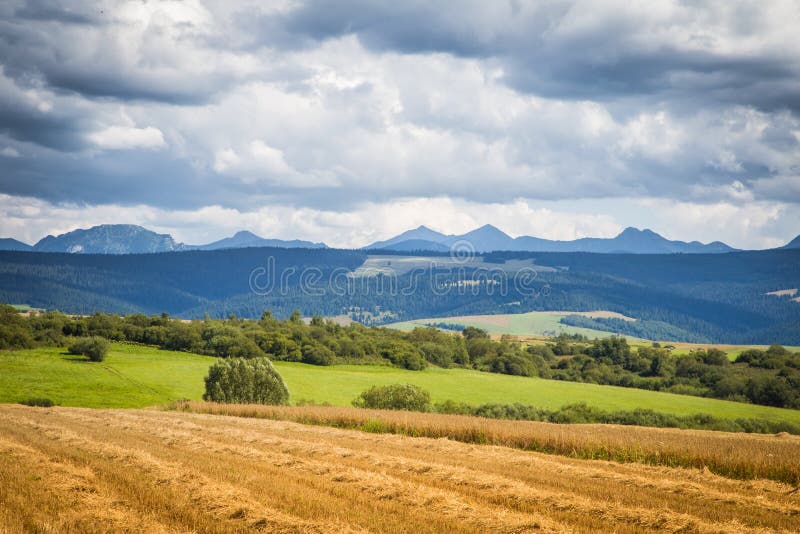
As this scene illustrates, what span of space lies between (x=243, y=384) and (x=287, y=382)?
97.5 feet

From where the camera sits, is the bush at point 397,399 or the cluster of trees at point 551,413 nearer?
the bush at point 397,399

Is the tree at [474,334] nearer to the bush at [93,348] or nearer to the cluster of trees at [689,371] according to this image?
the cluster of trees at [689,371]

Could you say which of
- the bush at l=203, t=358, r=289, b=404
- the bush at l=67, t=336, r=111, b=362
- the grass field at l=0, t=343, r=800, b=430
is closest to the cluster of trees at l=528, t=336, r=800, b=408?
the grass field at l=0, t=343, r=800, b=430

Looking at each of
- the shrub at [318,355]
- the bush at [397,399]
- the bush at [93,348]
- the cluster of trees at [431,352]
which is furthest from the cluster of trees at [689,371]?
the bush at [93,348]

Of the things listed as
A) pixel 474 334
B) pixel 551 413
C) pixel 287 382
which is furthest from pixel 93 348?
pixel 474 334

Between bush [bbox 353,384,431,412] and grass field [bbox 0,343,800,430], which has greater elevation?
bush [bbox 353,384,431,412]

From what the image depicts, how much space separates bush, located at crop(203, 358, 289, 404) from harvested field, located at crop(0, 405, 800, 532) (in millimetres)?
35926

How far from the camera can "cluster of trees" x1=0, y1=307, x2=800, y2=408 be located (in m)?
112

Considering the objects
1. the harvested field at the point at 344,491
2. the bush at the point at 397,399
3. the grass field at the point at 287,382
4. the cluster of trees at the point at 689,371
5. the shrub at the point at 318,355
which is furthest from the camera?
the shrub at the point at 318,355

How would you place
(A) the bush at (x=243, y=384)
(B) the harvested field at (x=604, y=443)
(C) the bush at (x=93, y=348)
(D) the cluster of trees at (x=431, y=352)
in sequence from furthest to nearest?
(D) the cluster of trees at (x=431, y=352)
(C) the bush at (x=93, y=348)
(A) the bush at (x=243, y=384)
(B) the harvested field at (x=604, y=443)

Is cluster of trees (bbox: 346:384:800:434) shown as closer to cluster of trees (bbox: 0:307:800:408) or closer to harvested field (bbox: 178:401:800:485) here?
harvested field (bbox: 178:401:800:485)

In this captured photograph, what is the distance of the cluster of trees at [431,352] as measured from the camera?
4421 inches

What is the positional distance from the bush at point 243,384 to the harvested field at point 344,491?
35.9m

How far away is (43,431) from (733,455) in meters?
26.4
